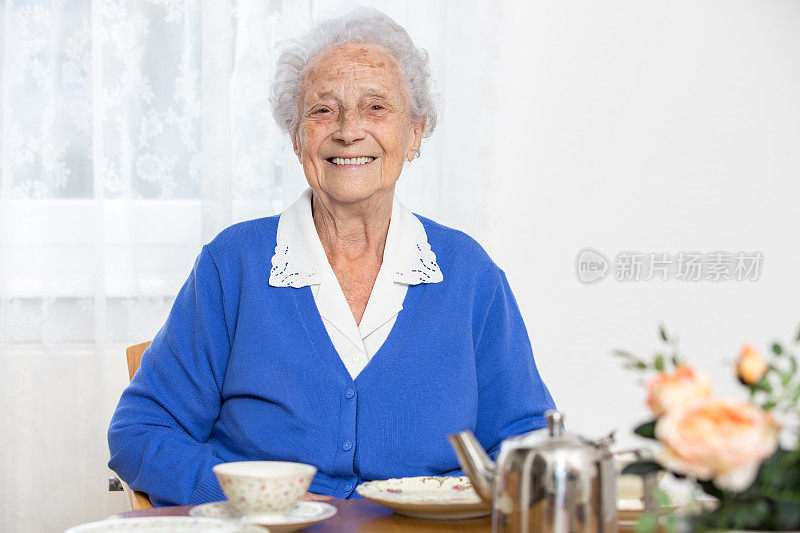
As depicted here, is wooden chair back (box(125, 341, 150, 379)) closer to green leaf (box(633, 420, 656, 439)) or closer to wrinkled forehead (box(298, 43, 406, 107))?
wrinkled forehead (box(298, 43, 406, 107))

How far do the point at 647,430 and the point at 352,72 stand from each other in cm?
107

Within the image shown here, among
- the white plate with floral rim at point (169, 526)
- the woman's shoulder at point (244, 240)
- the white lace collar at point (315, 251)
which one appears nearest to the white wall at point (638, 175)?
the white lace collar at point (315, 251)

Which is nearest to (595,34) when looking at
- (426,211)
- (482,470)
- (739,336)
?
(426,211)

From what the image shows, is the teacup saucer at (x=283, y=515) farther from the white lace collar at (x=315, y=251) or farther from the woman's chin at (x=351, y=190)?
the woman's chin at (x=351, y=190)

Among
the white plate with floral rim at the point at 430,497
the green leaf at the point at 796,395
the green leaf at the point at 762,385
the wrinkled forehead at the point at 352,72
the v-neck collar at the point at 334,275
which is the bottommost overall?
the white plate with floral rim at the point at 430,497

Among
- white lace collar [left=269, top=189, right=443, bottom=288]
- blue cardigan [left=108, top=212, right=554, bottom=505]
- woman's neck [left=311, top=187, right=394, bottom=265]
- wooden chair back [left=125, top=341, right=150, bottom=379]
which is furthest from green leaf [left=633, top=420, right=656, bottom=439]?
wooden chair back [left=125, top=341, right=150, bottom=379]

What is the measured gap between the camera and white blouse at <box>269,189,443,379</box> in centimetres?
150

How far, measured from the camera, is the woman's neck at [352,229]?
165cm

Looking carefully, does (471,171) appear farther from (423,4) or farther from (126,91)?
(126,91)

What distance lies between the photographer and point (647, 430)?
2.37ft

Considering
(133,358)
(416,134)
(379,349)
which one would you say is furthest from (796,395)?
(133,358)

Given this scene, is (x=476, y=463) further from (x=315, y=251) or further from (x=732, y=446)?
(x=315, y=251)

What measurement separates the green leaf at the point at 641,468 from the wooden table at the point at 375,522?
0.34 metres

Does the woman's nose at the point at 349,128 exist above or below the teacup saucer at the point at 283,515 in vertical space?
above
